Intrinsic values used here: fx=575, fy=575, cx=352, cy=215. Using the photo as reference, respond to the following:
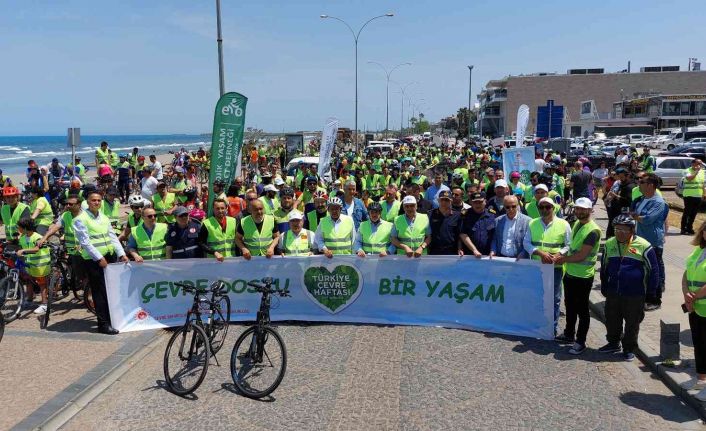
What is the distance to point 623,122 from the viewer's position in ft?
291

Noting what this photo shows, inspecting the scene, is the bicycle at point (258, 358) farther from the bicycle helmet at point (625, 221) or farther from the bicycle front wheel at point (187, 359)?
the bicycle helmet at point (625, 221)

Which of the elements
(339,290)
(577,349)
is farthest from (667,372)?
(339,290)

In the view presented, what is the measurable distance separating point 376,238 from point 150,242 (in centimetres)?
310

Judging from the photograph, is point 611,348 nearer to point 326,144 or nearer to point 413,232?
point 413,232

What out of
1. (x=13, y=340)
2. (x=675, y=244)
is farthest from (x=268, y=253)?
(x=675, y=244)

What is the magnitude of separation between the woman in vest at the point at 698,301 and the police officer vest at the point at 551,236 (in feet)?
5.21

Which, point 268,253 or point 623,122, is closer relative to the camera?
point 268,253

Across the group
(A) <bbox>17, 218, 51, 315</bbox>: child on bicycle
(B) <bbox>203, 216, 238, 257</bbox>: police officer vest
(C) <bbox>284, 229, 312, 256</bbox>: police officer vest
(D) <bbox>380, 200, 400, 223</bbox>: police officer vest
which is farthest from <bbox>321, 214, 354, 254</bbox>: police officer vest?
(A) <bbox>17, 218, 51, 315</bbox>: child on bicycle

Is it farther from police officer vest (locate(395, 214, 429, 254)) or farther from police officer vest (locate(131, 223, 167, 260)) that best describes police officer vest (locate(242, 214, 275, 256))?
police officer vest (locate(395, 214, 429, 254))

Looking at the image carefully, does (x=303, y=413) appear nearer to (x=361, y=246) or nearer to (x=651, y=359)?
(x=361, y=246)

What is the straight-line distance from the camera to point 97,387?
6125mm

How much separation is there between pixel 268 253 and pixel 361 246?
1.29 m

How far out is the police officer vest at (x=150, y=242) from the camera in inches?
310

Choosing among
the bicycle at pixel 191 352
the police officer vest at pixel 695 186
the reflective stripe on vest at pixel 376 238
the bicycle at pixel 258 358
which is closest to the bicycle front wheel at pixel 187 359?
the bicycle at pixel 191 352
